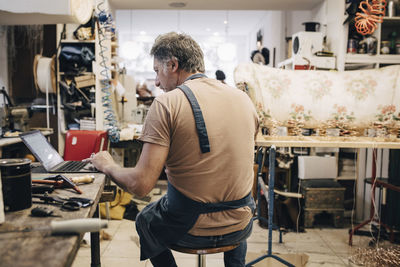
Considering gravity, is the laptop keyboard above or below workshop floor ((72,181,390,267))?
above

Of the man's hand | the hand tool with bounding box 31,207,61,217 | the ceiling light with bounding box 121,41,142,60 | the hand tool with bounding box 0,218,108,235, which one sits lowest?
the hand tool with bounding box 31,207,61,217

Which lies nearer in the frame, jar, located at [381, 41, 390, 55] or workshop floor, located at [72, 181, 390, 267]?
workshop floor, located at [72, 181, 390, 267]

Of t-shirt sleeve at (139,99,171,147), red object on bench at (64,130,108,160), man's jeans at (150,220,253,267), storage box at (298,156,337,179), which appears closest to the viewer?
t-shirt sleeve at (139,99,171,147)

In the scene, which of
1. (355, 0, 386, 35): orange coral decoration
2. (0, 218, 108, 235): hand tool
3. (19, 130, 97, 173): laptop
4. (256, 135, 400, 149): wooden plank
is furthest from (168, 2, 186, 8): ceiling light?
(0, 218, 108, 235): hand tool

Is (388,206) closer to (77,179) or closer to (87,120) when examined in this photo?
(77,179)

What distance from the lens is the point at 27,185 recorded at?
1.09 metres

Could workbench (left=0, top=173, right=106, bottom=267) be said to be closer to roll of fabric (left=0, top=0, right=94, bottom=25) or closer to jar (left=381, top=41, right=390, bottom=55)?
roll of fabric (left=0, top=0, right=94, bottom=25)

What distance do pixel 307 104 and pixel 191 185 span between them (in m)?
1.61

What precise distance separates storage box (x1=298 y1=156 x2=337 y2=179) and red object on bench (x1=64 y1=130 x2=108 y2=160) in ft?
7.12

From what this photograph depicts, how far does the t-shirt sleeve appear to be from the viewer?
4.09 ft

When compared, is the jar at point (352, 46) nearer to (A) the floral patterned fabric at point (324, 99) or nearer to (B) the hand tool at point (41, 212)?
(A) the floral patterned fabric at point (324, 99)

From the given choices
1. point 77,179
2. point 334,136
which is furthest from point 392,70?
point 77,179

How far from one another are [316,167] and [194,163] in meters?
2.63

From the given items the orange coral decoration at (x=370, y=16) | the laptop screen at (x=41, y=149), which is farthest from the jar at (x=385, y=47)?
the laptop screen at (x=41, y=149)
